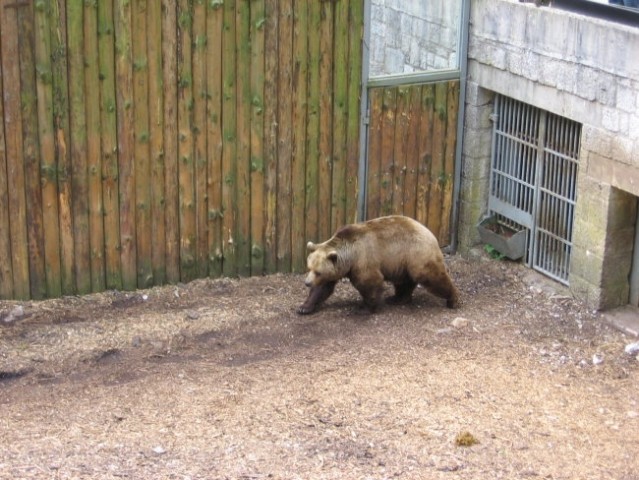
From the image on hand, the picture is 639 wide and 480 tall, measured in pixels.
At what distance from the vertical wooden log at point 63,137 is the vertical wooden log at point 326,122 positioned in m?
2.27

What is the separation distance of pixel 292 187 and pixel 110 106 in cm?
183

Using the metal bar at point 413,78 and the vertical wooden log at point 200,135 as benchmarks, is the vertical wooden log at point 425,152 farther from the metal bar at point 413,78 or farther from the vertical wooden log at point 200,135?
the vertical wooden log at point 200,135

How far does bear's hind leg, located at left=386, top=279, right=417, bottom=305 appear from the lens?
1012 cm

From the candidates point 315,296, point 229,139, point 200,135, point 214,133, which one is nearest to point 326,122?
point 229,139

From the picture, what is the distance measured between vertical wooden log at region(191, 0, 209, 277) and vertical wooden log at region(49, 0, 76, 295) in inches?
43.0

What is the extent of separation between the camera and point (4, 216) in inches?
373

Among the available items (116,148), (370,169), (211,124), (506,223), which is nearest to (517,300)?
(506,223)

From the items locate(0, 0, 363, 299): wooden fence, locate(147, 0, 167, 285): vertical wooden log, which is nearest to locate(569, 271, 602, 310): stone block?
locate(0, 0, 363, 299): wooden fence

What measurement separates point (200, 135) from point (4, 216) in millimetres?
1778

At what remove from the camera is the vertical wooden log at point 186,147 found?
32.0ft

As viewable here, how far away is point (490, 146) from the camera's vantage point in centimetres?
1119

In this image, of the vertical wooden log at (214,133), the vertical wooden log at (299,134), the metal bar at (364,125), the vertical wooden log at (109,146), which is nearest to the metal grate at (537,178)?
the metal bar at (364,125)

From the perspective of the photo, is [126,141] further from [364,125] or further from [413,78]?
[413,78]

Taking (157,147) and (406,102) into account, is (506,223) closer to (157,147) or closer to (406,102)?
(406,102)
